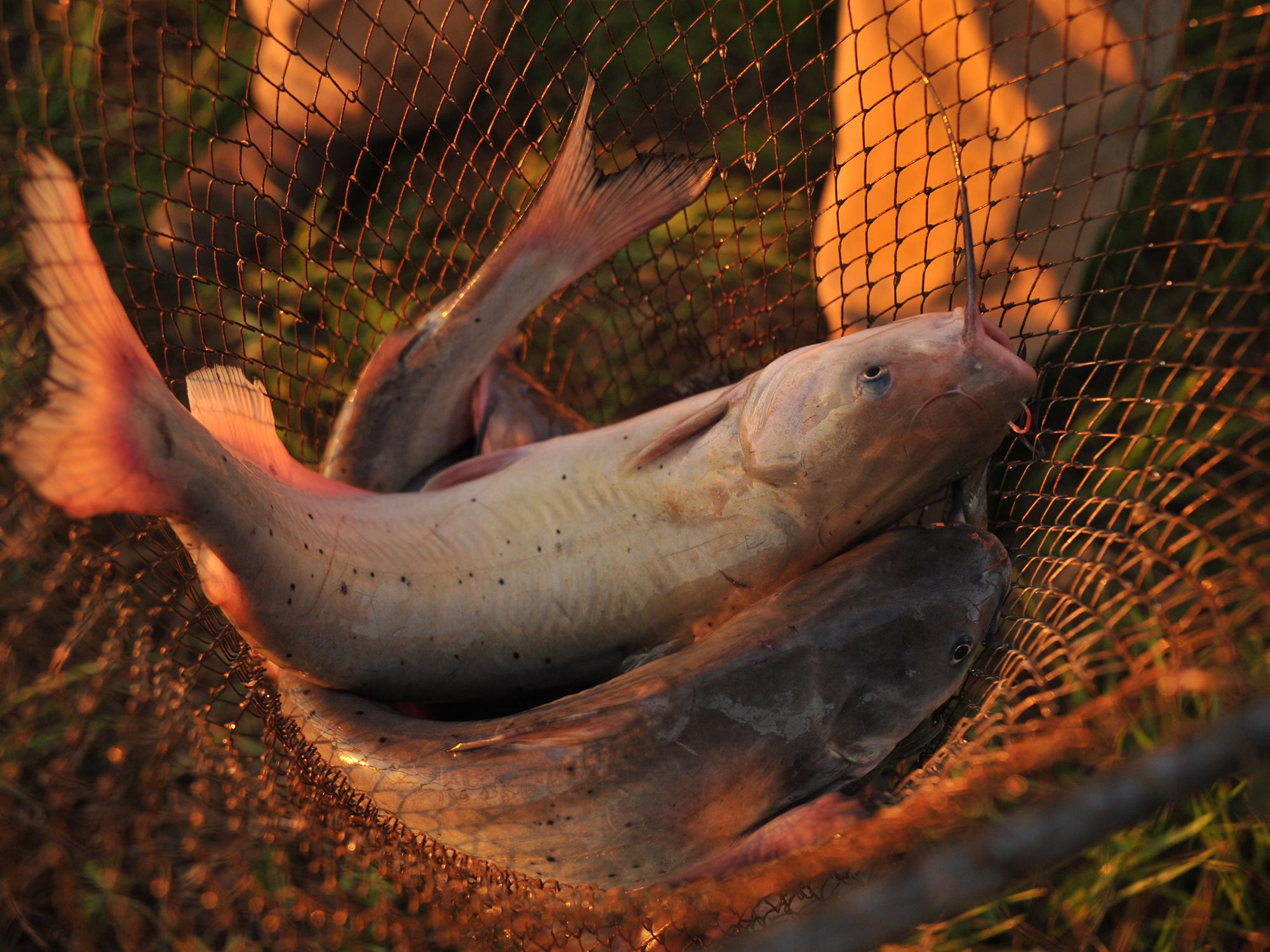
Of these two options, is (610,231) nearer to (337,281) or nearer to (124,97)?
(337,281)

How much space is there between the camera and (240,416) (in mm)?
2035

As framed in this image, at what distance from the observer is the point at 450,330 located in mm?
2408

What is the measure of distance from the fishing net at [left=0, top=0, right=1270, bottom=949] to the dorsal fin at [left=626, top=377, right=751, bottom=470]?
0.56 meters

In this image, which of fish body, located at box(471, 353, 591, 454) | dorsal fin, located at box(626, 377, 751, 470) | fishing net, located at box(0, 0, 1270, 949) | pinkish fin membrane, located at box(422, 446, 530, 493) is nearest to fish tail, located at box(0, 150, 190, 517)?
fishing net, located at box(0, 0, 1270, 949)

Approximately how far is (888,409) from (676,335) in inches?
46.7

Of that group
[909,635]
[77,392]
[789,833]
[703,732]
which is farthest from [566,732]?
[77,392]

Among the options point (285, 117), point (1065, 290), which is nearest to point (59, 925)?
point (285, 117)

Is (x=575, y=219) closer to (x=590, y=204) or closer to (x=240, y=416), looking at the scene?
(x=590, y=204)

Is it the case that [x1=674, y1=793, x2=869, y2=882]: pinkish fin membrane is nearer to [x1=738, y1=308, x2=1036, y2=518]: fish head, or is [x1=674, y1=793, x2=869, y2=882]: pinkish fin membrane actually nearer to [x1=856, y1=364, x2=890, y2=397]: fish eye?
[x1=738, y1=308, x2=1036, y2=518]: fish head

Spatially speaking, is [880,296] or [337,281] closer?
[880,296]

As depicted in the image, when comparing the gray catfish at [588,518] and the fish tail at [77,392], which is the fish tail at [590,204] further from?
the fish tail at [77,392]

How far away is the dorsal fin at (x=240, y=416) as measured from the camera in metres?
1.99

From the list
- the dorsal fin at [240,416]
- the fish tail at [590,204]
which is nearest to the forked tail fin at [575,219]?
→ the fish tail at [590,204]

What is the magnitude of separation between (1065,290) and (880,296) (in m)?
0.52
